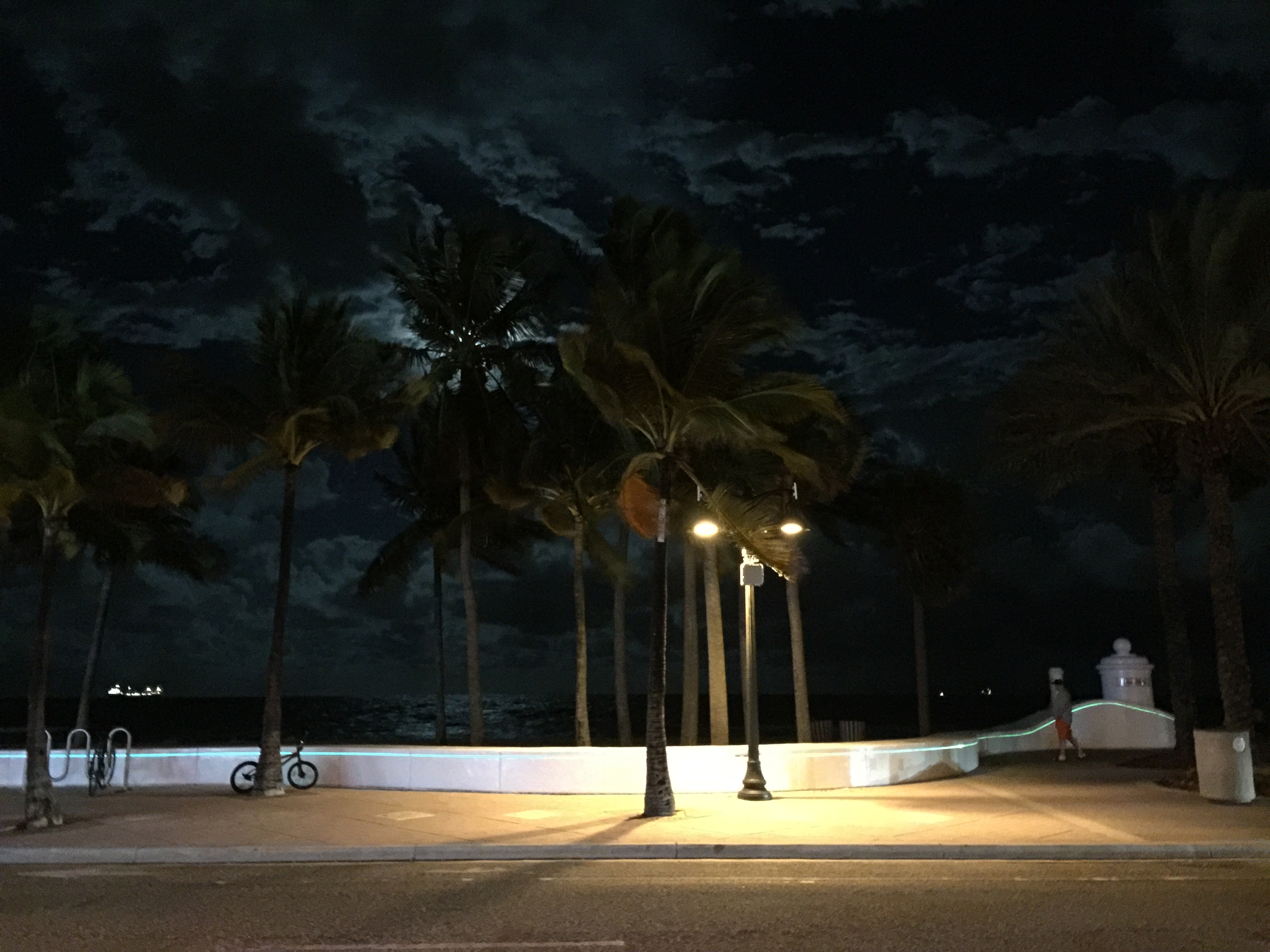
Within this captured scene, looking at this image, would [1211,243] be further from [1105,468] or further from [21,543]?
[21,543]

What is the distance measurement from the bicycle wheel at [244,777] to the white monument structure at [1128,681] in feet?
64.3

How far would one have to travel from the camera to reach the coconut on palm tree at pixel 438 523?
1171 inches

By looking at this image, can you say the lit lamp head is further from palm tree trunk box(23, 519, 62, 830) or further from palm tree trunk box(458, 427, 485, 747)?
palm tree trunk box(458, 427, 485, 747)

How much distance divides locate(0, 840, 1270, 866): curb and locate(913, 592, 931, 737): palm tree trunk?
24.5m

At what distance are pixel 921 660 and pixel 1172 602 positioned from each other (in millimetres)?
17253

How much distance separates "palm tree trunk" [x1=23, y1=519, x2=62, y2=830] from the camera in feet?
48.4

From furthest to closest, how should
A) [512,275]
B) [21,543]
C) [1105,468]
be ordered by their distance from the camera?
[21,543] → [512,275] → [1105,468]

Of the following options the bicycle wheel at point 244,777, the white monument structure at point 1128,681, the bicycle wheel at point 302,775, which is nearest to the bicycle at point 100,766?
the bicycle wheel at point 244,777

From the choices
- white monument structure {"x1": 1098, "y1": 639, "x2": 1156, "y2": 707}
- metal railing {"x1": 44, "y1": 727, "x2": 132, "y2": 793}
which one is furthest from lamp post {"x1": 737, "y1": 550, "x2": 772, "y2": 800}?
white monument structure {"x1": 1098, "y1": 639, "x2": 1156, "y2": 707}

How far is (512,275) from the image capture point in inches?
1112

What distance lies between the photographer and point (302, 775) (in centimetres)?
1944

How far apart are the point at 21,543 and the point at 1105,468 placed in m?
30.6

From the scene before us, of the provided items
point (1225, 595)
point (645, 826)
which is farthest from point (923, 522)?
point (645, 826)

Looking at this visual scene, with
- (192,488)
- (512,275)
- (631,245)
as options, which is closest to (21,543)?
(192,488)
